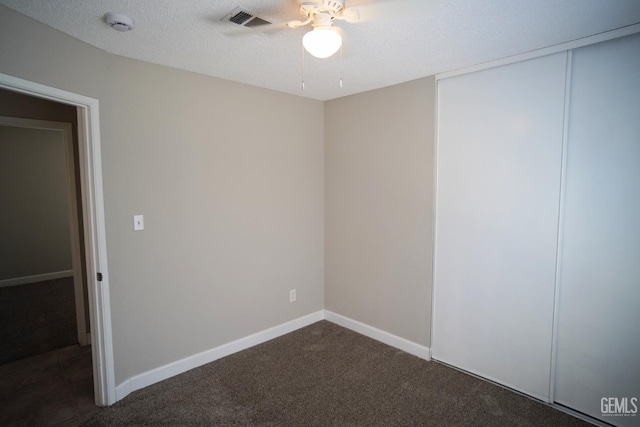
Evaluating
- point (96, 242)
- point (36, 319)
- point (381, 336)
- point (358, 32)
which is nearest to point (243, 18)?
point (358, 32)

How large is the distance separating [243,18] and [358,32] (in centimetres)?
66

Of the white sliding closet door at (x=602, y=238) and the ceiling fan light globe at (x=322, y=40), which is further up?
the ceiling fan light globe at (x=322, y=40)

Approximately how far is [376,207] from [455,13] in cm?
187

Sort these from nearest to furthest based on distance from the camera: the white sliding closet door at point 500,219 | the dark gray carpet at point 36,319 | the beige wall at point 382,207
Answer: the white sliding closet door at point 500,219
the beige wall at point 382,207
the dark gray carpet at point 36,319

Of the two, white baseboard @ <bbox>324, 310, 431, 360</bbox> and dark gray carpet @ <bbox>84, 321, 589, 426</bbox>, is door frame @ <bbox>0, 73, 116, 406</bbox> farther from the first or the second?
white baseboard @ <bbox>324, 310, 431, 360</bbox>

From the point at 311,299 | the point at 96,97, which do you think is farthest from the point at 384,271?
the point at 96,97

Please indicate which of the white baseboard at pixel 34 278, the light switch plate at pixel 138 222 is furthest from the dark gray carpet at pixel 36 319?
the light switch plate at pixel 138 222

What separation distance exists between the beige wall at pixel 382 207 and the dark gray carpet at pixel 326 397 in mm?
504

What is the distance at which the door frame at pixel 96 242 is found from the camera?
220 centimetres

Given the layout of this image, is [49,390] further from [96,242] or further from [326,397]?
[326,397]

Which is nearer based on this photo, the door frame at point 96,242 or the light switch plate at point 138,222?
the door frame at point 96,242

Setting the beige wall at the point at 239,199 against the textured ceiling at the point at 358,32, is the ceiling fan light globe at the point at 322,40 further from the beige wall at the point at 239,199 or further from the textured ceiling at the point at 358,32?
the beige wall at the point at 239,199

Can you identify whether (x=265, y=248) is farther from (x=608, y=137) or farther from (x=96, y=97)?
(x=608, y=137)

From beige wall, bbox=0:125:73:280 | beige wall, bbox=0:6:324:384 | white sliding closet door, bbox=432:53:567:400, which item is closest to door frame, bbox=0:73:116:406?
beige wall, bbox=0:6:324:384
